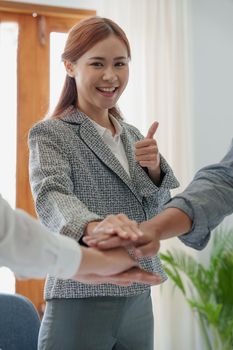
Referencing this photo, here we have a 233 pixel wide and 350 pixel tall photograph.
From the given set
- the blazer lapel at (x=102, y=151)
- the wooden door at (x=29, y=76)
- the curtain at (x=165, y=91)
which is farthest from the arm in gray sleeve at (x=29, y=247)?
the curtain at (x=165, y=91)

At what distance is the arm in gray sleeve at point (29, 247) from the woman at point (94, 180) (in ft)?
1.14

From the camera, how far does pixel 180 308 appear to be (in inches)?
143

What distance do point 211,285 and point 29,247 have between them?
2.67m

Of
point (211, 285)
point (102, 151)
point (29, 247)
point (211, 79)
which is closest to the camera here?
point (29, 247)

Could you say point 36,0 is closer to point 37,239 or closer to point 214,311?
point 214,311

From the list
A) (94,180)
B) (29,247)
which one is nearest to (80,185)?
(94,180)

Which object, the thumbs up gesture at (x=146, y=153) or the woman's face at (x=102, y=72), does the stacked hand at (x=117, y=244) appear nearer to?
the thumbs up gesture at (x=146, y=153)

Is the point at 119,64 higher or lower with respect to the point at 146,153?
higher

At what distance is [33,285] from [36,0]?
1756 mm

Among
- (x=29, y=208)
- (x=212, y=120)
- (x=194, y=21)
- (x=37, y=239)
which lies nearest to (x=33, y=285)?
(x=29, y=208)

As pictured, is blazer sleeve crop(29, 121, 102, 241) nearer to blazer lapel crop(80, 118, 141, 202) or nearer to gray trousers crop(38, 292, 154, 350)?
blazer lapel crop(80, 118, 141, 202)

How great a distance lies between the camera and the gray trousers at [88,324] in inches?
57.4

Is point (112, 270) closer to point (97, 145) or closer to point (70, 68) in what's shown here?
point (97, 145)

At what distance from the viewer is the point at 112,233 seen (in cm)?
137
